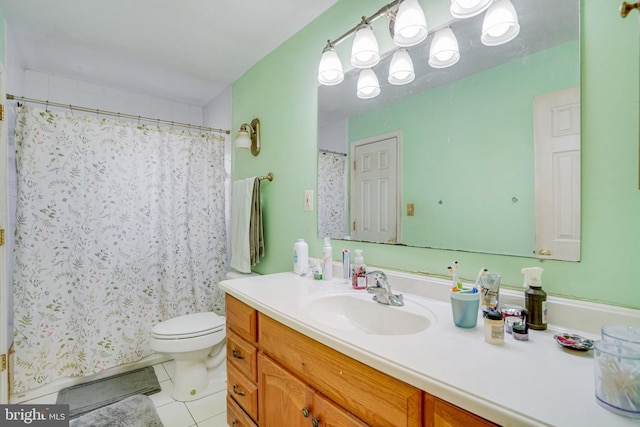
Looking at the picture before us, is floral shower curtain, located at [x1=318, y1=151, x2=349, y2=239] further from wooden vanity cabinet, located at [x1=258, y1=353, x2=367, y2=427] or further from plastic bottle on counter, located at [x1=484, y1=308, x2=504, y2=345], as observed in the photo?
plastic bottle on counter, located at [x1=484, y1=308, x2=504, y2=345]

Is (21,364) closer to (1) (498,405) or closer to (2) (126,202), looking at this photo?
(2) (126,202)

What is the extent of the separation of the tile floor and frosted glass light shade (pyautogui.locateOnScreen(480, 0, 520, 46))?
84.1 inches

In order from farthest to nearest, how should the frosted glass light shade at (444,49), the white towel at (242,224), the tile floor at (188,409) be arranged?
the white towel at (242,224)
the tile floor at (188,409)
the frosted glass light shade at (444,49)

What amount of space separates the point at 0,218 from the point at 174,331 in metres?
1.10

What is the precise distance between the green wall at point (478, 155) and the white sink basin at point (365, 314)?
0.28 meters

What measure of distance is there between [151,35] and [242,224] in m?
1.31

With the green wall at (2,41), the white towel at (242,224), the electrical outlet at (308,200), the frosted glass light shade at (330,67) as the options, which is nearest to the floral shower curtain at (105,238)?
the green wall at (2,41)

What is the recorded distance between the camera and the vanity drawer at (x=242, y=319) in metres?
1.13

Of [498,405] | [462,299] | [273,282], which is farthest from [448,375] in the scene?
[273,282]

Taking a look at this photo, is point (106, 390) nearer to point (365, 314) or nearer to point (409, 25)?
point (365, 314)

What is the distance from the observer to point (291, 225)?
1.81 m

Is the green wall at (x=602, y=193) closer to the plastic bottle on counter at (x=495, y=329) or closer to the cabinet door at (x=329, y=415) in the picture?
the plastic bottle on counter at (x=495, y=329)

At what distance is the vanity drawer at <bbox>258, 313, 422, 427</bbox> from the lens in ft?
1.98

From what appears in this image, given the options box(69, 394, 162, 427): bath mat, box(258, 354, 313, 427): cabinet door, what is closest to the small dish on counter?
box(258, 354, 313, 427): cabinet door
